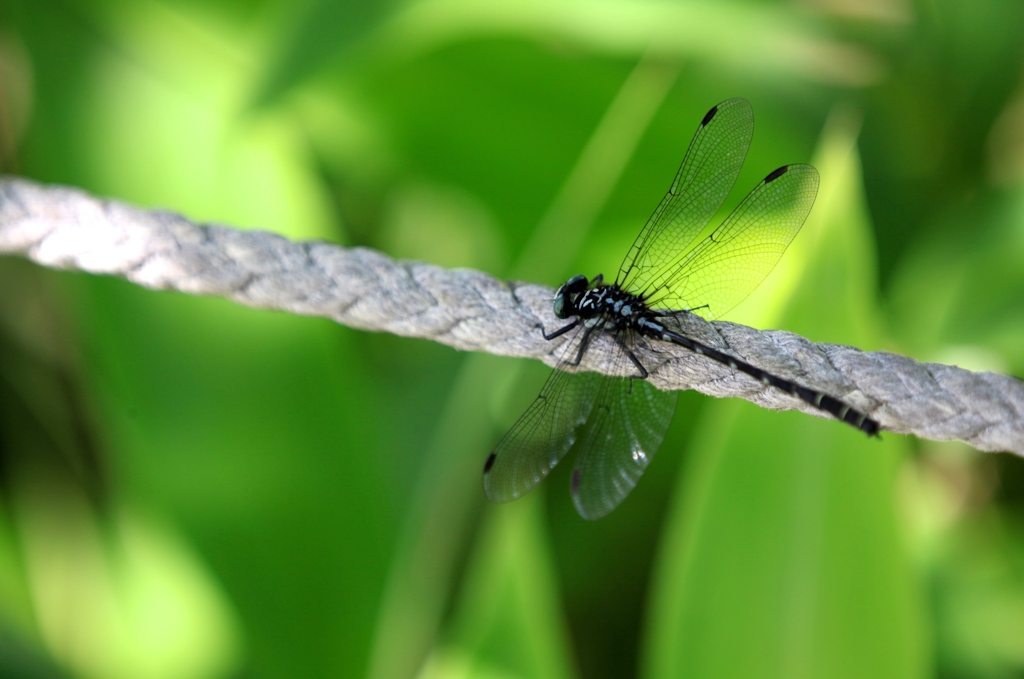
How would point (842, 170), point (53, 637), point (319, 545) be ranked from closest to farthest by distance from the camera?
point (842, 170) → point (319, 545) → point (53, 637)

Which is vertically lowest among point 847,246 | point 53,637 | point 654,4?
point 53,637

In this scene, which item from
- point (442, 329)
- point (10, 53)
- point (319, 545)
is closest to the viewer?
point (442, 329)

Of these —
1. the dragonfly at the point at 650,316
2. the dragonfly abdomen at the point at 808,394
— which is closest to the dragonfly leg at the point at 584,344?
the dragonfly at the point at 650,316

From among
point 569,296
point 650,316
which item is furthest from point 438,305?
point 650,316

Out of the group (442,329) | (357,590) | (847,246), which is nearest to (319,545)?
(357,590)

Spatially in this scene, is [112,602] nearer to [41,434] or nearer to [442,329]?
[41,434]

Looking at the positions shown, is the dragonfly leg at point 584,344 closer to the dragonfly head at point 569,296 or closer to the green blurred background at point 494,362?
the dragonfly head at point 569,296

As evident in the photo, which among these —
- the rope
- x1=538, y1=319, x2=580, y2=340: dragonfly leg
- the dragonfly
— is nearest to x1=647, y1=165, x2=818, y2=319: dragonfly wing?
the dragonfly
